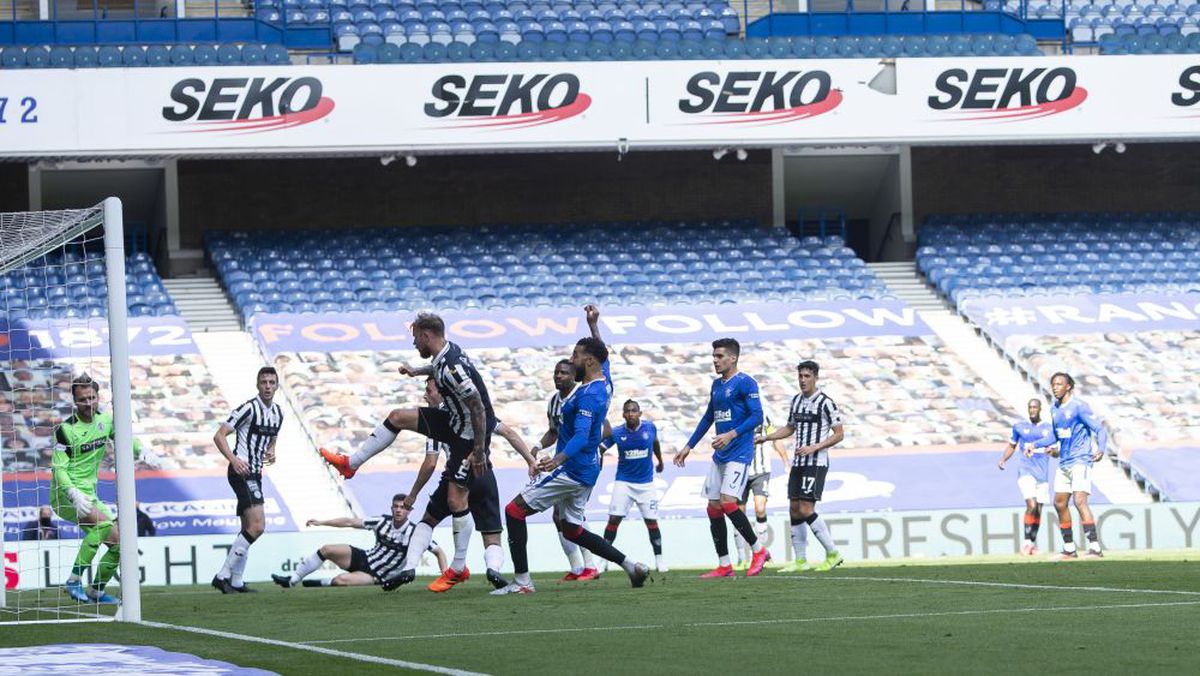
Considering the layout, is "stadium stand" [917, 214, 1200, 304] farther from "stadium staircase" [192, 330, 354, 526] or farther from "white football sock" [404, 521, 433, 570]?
"white football sock" [404, 521, 433, 570]

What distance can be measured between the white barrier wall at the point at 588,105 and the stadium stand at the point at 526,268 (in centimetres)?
230

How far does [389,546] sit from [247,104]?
51.5 ft

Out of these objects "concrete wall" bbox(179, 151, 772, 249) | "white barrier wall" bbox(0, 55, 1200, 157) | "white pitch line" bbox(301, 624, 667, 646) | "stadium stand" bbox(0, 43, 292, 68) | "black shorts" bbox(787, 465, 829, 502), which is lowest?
"white pitch line" bbox(301, 624, 667, 646)

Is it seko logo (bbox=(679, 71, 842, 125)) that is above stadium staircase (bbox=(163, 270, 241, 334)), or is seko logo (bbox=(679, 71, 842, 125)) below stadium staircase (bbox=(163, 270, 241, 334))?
above

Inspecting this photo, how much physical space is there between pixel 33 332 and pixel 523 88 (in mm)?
8836

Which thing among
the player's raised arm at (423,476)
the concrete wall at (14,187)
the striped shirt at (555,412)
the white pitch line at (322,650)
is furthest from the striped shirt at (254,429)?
the concrete wall at (14,187)

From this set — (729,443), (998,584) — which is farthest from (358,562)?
(998,584)

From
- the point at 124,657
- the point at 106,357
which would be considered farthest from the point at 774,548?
the point at 124,657

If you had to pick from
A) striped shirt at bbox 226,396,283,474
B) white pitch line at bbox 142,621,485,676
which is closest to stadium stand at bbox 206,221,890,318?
striped shirt at bbox 226,396,283,474

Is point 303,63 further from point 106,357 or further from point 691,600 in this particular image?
point 691,600

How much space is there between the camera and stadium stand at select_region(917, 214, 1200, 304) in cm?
3250

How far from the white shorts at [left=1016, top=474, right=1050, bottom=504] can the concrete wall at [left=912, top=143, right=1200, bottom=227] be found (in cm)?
1543

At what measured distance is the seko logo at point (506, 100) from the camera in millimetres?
30344

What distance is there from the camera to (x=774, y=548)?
69.2ft
